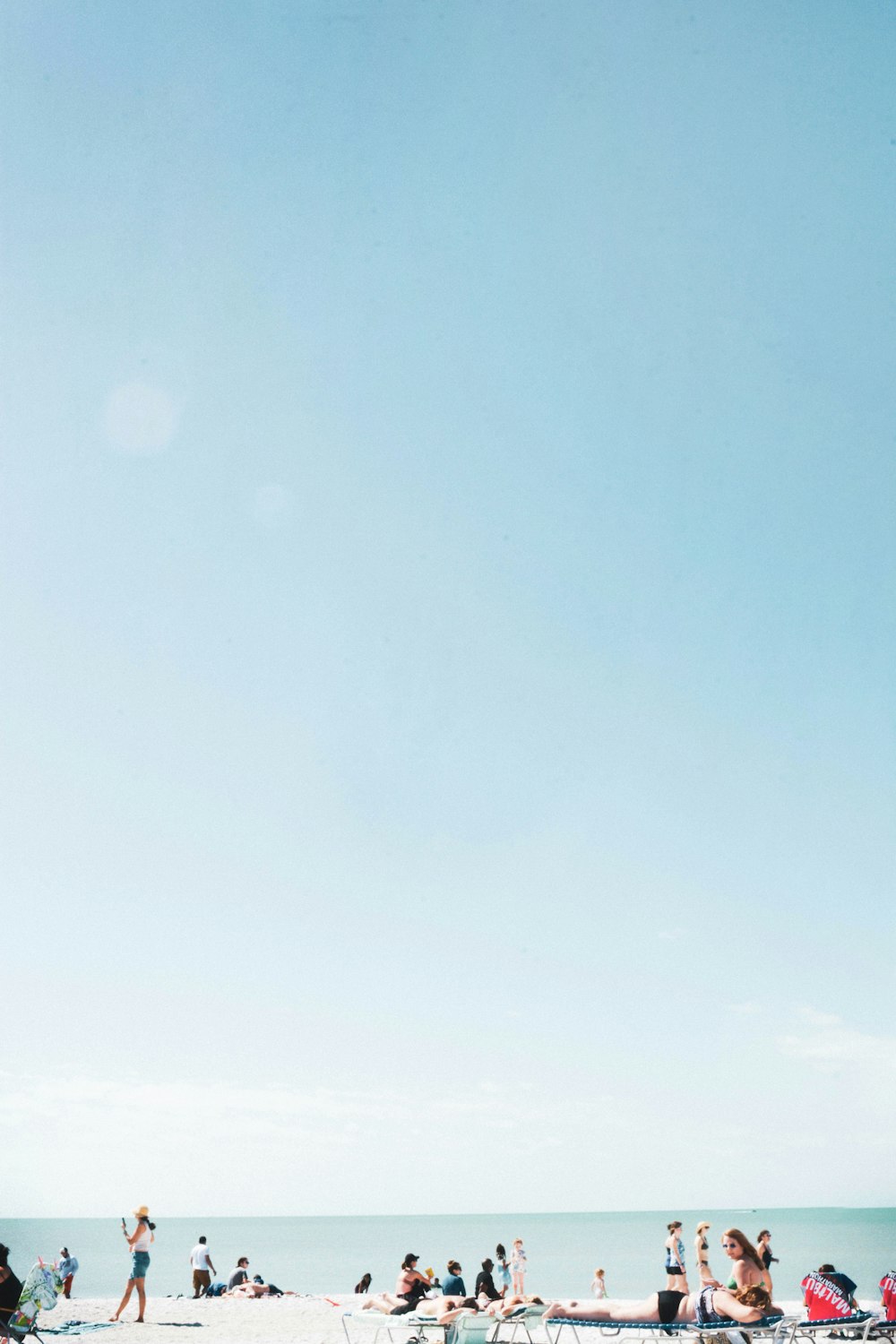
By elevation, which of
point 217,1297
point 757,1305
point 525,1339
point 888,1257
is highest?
point 757,1305

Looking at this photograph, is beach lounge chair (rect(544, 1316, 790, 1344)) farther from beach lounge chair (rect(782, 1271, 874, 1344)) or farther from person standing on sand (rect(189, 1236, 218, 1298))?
person standing on sand (rect(189, 1236, 218, 1298))

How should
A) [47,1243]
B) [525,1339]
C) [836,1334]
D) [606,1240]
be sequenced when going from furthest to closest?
[47,1243], [606,1240], [525,1339], [836,1334]

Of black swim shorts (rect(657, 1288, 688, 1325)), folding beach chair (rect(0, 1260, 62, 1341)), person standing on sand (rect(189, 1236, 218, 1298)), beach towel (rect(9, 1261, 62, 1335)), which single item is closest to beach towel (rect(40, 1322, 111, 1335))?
folding beach chair (rect(0, 1260, 62, 1341))

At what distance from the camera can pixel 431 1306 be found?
9.29m

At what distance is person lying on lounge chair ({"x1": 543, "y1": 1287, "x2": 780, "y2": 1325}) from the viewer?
7.36 meters

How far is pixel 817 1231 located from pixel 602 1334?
98163 millimetres

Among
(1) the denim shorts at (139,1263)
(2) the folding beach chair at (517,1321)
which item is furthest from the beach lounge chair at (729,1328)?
(1) the denim shorts at (139,1263)

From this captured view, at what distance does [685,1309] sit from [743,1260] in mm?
963

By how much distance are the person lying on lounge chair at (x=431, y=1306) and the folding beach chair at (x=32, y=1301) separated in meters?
3.01

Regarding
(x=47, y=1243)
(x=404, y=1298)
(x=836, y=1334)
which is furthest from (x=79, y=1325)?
(x=47, y=1243)

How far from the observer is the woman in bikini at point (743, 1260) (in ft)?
23.7

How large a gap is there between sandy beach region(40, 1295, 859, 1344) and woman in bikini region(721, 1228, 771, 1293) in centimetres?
368

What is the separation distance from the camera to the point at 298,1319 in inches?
580

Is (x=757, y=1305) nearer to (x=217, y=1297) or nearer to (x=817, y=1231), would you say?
(x=217, y=1297)
